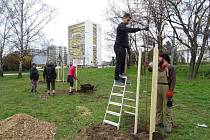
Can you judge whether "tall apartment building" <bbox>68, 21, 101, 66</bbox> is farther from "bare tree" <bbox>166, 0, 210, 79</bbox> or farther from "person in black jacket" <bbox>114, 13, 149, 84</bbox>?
"person in black jacket" <bbox>114, 13, 149, 84</bbox>

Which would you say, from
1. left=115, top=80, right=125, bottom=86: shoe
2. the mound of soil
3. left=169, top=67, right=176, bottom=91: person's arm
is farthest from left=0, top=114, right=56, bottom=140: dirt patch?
left=169, top=67, right=176, bottom=91: person's arm

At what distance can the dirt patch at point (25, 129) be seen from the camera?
8.32 meters

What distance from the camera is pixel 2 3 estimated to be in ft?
125

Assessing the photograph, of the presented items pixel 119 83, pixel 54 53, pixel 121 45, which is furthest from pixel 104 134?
pixel 54 53

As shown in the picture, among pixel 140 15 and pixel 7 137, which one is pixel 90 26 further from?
pixel 7 137

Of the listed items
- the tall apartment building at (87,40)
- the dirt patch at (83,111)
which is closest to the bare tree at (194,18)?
the dirt patch at (83,111)

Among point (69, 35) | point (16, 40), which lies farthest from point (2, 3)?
point (69, 35)

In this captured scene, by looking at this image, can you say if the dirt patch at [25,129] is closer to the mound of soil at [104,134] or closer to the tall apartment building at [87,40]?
the mound of soil at [104,134]

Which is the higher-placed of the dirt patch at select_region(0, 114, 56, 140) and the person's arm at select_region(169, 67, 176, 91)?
the person's arm at select_region(169, 67, 176, 91)

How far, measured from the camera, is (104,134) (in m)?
7.78

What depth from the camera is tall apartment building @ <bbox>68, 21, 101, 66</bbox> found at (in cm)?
7238

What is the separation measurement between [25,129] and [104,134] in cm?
257

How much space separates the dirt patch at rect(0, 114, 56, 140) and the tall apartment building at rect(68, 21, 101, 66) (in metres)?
60.9

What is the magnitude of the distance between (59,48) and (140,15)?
49.0 meters
